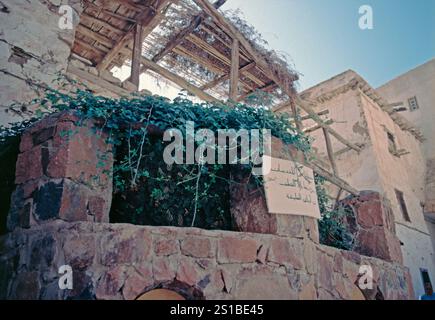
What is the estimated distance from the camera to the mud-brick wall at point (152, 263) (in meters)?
1.75

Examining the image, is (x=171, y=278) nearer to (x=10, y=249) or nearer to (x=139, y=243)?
(x=139, y=243)

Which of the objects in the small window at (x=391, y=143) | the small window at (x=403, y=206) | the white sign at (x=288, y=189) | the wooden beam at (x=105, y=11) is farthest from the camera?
the small window at (x=391, y=143)

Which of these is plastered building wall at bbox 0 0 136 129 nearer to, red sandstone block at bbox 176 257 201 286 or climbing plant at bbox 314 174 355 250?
red sandstone block at bbox 176 257 201 286

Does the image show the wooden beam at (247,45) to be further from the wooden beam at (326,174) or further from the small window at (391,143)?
the small window at (391,143)

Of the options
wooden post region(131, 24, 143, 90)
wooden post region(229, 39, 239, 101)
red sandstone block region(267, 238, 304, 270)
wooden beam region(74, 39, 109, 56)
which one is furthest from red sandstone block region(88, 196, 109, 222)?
wooden beam region(74, 39, 109, 56)

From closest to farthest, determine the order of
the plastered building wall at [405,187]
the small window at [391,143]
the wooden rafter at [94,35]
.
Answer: the wooden rafter at [94,35] → the plastered building wall at [405,187] → the small window at [391,143]

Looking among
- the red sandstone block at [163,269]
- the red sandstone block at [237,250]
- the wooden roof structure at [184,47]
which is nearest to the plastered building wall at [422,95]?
the wooden roof structure at [184,47]

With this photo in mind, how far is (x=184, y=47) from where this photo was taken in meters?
5.05

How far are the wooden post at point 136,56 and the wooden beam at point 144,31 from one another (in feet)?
0.43

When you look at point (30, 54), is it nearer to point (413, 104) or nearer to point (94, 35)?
point (94, 35)

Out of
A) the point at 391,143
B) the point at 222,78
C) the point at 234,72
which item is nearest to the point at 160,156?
the point at 234,72

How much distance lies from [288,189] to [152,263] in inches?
47.6
